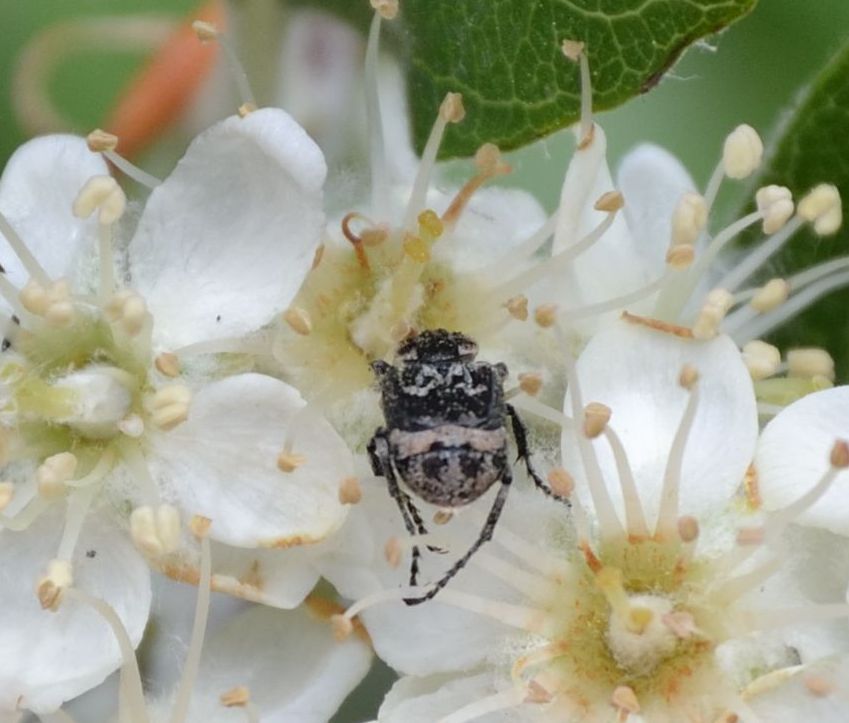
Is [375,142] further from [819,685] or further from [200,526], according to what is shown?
[819,685]

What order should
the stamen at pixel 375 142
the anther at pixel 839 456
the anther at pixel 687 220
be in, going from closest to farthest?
the anther at pixel 839 456 < the anther at pixel 687 220 < the stamen at pixel 375 142

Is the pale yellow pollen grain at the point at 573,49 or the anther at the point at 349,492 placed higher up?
the pale yellow pollen grain at the point at 573,49

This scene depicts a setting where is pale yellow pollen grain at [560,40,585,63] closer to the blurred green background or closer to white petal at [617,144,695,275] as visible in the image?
white petal at [617,144,695,275]

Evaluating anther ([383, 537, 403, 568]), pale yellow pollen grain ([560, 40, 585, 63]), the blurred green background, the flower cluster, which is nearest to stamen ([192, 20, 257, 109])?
the flower cluster

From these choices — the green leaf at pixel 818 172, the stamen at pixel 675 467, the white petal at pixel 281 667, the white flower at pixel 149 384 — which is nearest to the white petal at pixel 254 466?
the white flower at pixel 149 384

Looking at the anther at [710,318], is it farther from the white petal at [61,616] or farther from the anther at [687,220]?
the white petal at [61,616]

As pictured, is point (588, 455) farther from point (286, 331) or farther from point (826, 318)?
point (826, 318)

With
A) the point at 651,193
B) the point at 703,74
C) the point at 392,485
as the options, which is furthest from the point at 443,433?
the point at 703,74

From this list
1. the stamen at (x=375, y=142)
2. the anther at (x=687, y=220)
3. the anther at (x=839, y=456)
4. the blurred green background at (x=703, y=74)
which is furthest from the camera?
the blurred green background at (x=703, y=74)
